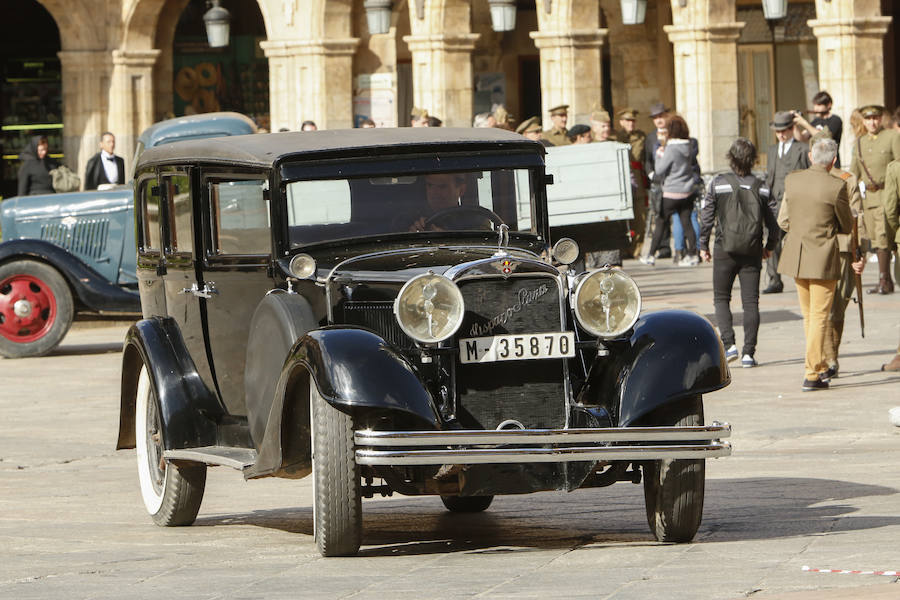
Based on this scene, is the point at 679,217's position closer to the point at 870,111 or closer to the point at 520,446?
the point at 870,111

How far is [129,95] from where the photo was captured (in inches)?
1292

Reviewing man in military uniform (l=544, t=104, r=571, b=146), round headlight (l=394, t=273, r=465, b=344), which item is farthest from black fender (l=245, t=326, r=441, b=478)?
man in military uniform (l=544, t=104, r=571, b=146)

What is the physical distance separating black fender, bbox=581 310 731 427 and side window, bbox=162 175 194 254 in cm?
217

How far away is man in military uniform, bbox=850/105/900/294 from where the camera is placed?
704 inches

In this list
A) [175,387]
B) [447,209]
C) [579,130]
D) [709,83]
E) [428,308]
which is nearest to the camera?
[428,308]

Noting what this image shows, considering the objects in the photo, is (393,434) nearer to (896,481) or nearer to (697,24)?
(896,481)

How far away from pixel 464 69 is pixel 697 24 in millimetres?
4468

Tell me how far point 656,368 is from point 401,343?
37.9 inches

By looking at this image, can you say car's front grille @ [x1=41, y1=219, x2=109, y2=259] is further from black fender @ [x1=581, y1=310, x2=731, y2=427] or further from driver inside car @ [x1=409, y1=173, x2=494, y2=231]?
black fender @ [x1=581, y1=310, x2=731, y2=427]

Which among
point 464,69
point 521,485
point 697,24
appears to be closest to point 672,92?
point 464,69

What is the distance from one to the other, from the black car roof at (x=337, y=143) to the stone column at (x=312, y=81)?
818 inches

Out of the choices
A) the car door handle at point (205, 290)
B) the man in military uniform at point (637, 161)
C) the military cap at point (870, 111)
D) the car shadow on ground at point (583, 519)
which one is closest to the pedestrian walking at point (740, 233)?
the military cap at point (870, 111)

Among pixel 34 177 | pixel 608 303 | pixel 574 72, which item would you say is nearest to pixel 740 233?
pixel 608 303

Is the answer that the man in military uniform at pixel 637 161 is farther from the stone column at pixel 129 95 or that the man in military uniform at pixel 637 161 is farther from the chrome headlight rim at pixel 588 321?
the chrome headlight rim at pixel 588 321
